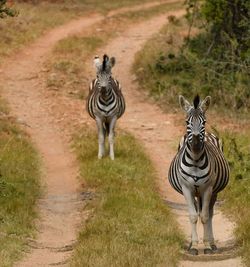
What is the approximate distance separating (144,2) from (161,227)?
36.3 meters

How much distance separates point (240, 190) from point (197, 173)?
3.86m

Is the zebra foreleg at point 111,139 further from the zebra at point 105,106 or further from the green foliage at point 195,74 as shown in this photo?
the green foliage at point 195,74

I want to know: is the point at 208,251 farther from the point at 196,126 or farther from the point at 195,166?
the point at 196,126

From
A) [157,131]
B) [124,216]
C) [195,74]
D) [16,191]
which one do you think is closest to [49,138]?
[157,131]

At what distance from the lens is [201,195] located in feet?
38.0

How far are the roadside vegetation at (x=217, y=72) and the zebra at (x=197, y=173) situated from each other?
190 inches

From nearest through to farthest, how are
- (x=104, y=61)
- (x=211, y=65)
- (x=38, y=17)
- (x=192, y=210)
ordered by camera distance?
(x=192, y=210), (x=104, y=61), (x=211, y=65), (x=38, y=17)

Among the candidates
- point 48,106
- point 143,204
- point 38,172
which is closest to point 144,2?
point 48,106

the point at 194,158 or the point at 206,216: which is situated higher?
the point at 194,158

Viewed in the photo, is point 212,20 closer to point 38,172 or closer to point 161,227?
point 38,172

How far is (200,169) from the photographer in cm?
1140

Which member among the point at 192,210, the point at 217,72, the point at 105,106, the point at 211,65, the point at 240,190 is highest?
the point at 211,65

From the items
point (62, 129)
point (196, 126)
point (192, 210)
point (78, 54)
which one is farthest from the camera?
point (78, 54)

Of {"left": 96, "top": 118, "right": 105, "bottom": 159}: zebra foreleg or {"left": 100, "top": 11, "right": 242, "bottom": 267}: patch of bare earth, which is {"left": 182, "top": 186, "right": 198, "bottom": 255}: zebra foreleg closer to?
{"left": 100, "top": 11, "right": 242, "bottom": 267}: patch of bare earth
